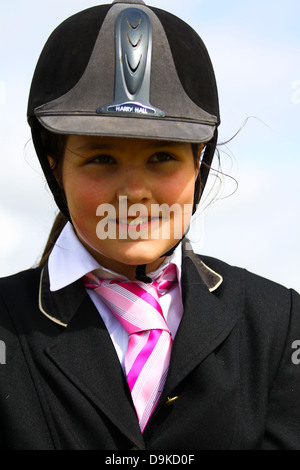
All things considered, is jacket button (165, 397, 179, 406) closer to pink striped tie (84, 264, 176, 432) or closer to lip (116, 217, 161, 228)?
pink striped tie (84, 264, 176, 432)

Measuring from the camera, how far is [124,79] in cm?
261

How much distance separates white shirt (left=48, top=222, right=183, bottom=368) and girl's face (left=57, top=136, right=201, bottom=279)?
108mm

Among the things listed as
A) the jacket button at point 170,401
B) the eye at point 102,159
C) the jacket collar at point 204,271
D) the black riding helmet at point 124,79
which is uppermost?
the black riding helmet at point 124,79

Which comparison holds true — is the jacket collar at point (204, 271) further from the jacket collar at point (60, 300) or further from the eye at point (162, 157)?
the eye at point (162, 157)

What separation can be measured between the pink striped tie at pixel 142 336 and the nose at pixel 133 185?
0.41 meters

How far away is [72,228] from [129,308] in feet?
1.44

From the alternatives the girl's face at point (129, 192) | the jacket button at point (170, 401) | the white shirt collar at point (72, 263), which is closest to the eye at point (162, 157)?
the girl's face at point (129, 192)

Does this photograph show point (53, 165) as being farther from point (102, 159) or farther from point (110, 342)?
point (110, 342)

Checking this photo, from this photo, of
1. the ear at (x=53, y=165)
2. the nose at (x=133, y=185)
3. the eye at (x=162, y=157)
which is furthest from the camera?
the ear at (x=53, y=165)

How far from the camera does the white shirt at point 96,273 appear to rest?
2777 mm

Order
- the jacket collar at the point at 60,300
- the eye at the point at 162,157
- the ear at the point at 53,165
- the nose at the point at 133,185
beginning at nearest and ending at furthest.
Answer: the nose at the point at 133,185 → the eye at the point at 162,157 → the jacket collar at the point at 60,300 → the ear at the point at 53,165

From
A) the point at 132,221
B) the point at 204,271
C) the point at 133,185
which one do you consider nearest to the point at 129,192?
the point at 133,185

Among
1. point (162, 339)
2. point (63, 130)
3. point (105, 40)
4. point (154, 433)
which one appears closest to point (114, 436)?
point (154, 433)

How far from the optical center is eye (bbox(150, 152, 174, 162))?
263cm
